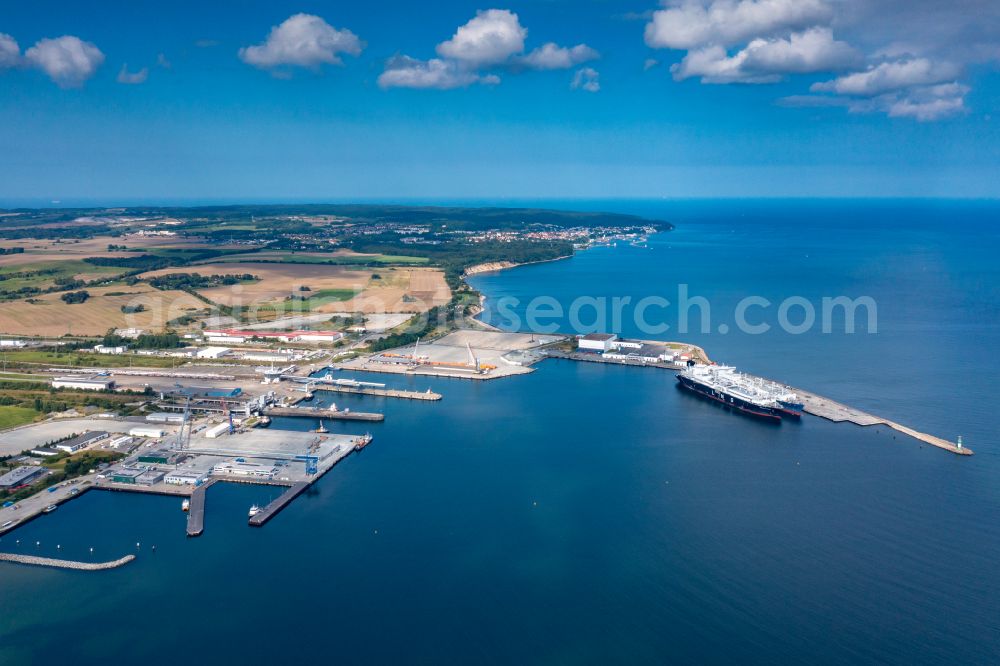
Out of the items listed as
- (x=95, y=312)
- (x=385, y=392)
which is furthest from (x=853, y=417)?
(x=95, y=312)

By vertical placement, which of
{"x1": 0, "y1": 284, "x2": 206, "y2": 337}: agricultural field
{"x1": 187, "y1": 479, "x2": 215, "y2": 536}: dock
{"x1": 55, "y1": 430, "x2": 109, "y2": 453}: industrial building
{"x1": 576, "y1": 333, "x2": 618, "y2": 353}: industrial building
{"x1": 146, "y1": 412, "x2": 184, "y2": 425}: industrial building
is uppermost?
{"x1": 0, "y1": 284, "x2": 206, "y2": 337}: agricultural field

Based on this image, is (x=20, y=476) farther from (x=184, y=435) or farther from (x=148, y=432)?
(x=184, y=435)

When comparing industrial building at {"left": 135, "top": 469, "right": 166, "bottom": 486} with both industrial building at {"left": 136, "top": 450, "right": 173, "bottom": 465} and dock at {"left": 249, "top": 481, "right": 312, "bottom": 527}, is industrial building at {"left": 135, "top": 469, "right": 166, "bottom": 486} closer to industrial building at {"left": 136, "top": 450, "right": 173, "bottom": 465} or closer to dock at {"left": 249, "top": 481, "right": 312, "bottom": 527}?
industrial building at {"left": 136, "top": 450, "right": 173, "bottom": 465}

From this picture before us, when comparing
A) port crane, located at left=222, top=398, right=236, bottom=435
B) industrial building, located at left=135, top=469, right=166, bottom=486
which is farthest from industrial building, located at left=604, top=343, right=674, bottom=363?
industrial building, located at left=135, top=469, right=166, bottom=486

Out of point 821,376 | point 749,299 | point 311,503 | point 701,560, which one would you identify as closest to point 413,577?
point 311,503

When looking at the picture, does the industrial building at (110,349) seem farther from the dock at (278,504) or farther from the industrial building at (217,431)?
→ the dock at (278,504)

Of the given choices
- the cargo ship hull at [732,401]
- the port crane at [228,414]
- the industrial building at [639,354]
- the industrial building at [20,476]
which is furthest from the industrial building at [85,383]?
the cargo ship hull at [732,401]

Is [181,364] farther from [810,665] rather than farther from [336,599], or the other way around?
[810,665]
